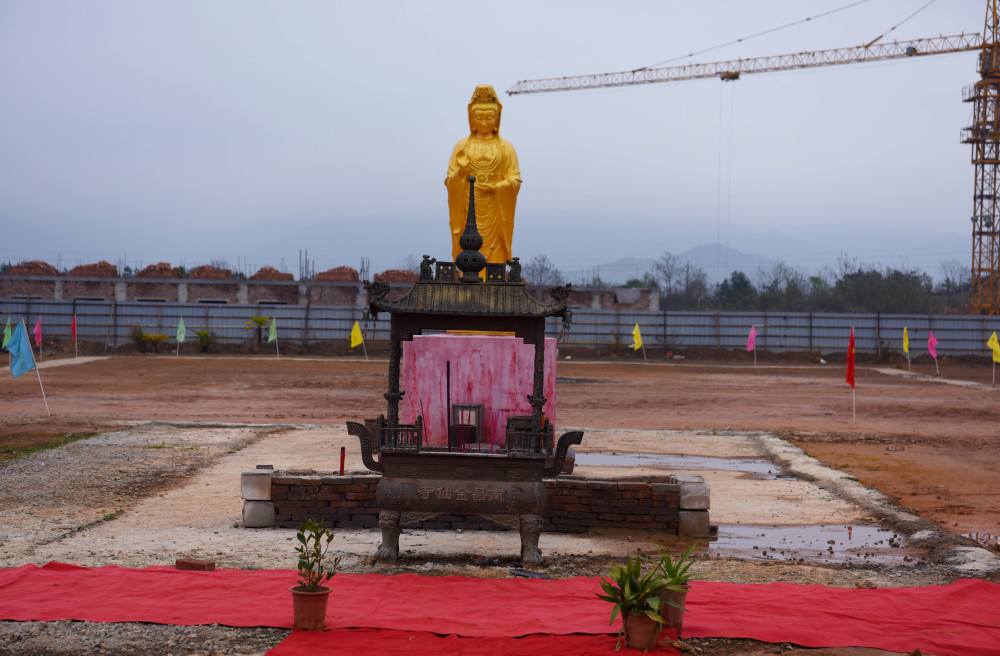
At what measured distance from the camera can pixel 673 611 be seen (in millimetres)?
5809

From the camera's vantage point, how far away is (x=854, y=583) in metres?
7.39

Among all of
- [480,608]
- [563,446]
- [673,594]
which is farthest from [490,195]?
[673,594]

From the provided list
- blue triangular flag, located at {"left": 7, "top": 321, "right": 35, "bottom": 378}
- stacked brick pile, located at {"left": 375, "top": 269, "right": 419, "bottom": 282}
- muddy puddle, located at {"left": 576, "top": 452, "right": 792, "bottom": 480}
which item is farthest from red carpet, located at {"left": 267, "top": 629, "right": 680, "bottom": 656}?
stacked brick pile, located at {"left": 375, "top": 269, "right": 419, "bottom": 282}

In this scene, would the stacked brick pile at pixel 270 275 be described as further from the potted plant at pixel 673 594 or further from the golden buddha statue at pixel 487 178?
the potted plant at pixel 673 594

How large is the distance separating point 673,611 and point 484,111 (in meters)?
9.61

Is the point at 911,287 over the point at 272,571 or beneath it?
over

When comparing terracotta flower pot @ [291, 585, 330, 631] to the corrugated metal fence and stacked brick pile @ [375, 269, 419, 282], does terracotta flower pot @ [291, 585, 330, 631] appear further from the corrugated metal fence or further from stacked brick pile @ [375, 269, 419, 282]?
stacked brick pile @ [375, 269, 419, 282]

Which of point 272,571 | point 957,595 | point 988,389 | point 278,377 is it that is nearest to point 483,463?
point 272,571

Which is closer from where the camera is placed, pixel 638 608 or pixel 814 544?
pixel 638 608

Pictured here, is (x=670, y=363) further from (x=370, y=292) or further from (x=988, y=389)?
(x=370, y=292)

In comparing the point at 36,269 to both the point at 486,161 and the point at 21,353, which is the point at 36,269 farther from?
the point at 486,161

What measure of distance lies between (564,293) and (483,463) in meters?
1.74

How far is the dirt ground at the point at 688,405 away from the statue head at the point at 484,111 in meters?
7.55

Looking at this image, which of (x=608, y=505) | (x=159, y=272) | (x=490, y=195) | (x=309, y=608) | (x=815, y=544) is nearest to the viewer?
(x=309, y=608)
